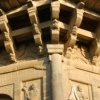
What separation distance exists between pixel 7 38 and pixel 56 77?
1.89m

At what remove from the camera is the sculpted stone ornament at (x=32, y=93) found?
383 inches

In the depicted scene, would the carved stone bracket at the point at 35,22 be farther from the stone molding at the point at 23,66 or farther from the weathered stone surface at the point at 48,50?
the stone molding at the point at 23,66

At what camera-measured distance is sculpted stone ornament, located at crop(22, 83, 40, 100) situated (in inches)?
383

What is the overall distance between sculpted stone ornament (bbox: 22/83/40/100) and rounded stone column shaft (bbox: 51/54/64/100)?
1.70 ft

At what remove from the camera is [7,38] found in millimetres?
10578

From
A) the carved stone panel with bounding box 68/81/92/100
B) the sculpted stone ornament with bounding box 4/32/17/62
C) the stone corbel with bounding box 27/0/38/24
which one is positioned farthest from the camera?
the sculpted stone ornament with bounding box 4/32/17/62

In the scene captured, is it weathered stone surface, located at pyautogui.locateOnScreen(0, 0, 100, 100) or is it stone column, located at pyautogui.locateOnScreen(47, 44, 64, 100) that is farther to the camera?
weathered stone surface, located at pyautogui.locateOnScreen(0, 0, 100, 100)

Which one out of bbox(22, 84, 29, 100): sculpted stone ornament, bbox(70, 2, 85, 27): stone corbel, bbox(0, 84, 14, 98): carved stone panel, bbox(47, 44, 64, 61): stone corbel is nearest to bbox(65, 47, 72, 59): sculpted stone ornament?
bbox(47, 44, 64, 61): stone corbel

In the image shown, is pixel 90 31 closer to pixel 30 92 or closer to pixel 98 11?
pixel 98 11

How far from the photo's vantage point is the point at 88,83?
10.3 m

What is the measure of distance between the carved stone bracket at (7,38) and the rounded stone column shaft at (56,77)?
1214 mm

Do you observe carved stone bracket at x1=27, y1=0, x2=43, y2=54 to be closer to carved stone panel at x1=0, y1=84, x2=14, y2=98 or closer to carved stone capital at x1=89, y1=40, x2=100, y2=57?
carved stone panel at x1=0, y1=84, x2=14, y2=98

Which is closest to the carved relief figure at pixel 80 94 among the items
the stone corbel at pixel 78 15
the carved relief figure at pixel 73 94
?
the carved relief figure at pixel 73 94

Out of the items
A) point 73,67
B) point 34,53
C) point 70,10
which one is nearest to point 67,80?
point 73,67
